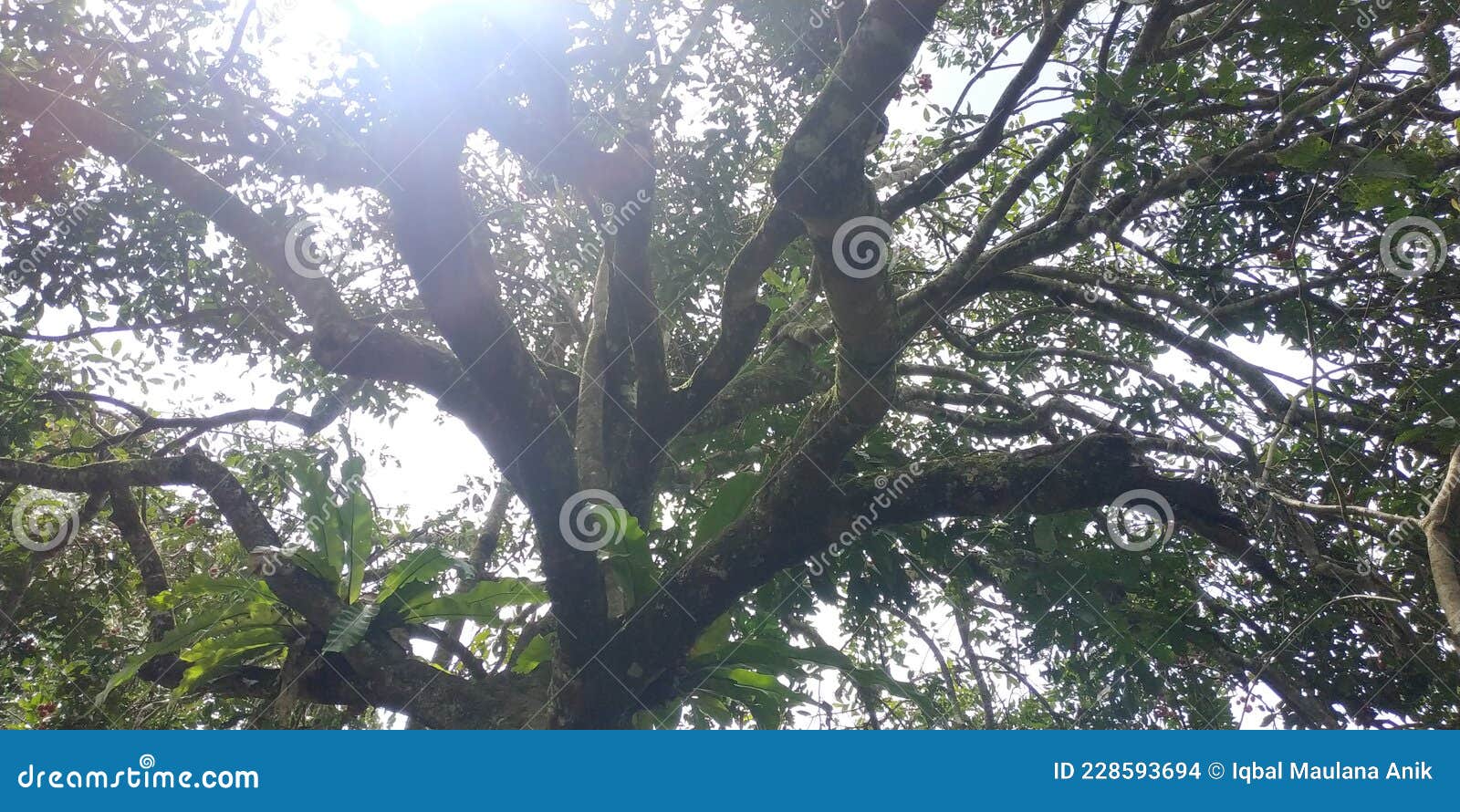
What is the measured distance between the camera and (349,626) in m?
3.27

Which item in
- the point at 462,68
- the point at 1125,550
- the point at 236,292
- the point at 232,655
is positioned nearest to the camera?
the point at 462,68

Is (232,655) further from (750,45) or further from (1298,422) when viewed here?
(1298,422)

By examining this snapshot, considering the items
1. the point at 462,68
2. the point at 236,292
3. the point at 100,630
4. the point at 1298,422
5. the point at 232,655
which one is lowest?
the point at 232,655

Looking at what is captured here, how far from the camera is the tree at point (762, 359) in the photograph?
10.3ft

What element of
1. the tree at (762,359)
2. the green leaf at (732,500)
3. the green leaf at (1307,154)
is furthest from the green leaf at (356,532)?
the green leaf at (1307,154)

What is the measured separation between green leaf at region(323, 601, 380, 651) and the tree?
0.02 metres

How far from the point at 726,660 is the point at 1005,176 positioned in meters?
3.78

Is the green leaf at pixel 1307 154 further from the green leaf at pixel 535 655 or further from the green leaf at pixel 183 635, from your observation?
the green leaf at pixel 183 635

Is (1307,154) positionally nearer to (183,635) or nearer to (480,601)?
(480,601)

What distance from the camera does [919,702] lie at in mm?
3760

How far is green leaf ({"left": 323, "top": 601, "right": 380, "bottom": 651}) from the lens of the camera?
10.4 feet

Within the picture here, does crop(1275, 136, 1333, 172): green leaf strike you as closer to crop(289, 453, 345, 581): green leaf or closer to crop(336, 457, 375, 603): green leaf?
crop(336, 457, 375, 603): green leaf

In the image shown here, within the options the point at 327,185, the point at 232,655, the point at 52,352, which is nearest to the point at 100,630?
the point at 52,352

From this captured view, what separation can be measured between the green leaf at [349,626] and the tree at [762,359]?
0.06 feet
